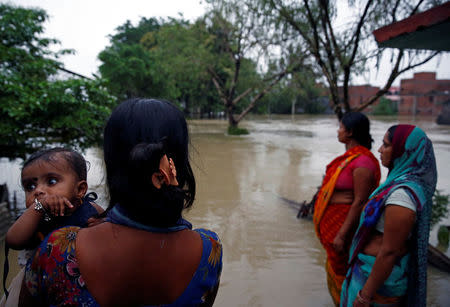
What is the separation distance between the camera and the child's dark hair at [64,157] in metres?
1.20

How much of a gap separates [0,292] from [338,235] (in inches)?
123

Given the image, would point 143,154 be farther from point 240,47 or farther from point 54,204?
point 240,47

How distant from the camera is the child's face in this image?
117cm

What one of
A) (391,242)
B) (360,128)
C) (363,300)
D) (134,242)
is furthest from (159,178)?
(360,128)

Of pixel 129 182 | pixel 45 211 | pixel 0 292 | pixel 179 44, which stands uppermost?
pixel 179 44

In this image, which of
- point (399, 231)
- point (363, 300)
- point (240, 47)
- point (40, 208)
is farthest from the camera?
point (240, 47)

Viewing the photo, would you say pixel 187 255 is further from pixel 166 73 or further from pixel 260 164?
pixel 166 73

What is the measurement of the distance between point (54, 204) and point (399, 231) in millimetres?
1495

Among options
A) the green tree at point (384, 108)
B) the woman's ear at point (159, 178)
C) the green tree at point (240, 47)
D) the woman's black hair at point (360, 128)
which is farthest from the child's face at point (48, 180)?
the green tree at point (384, 108)

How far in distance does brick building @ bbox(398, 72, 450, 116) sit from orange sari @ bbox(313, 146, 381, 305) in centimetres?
3142

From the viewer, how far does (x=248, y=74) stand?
731 inches

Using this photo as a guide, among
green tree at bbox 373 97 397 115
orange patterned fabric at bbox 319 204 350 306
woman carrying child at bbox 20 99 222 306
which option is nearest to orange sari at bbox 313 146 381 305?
orange patterned fabric at bbox 319 204 350 306

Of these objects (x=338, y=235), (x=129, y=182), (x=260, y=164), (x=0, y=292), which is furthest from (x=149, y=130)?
(x=260, y=164)

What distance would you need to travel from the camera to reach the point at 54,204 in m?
1.11
